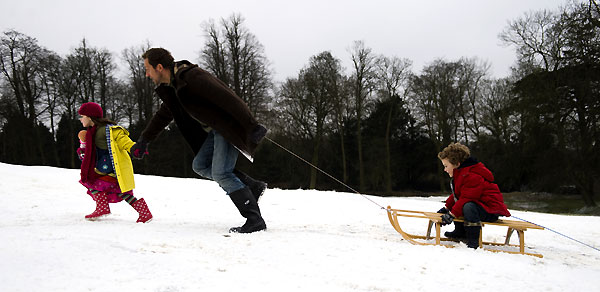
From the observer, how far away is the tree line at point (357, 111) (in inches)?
892

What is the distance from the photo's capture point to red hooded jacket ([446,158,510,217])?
4.08 meters

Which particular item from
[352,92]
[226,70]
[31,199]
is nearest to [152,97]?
[226,70]

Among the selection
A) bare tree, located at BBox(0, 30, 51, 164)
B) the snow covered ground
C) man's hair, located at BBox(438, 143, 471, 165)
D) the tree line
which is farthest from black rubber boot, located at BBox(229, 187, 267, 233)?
bare tree, located at BBox(0, 30, 51, 164)

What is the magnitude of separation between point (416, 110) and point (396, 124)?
2.65 metres

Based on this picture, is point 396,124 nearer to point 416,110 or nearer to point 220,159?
point 416,110

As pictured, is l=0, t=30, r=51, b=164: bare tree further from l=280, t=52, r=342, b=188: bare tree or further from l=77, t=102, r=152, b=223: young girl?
l=77, t=102, r=152, b=223: young girl

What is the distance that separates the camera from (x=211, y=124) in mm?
3746

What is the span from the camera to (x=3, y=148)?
33.0m

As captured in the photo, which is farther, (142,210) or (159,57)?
(142,210)

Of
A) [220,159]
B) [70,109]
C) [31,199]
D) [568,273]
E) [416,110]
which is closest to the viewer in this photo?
[568,273]

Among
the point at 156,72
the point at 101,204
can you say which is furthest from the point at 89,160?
the point at 156,72

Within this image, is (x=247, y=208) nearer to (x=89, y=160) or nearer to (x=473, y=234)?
(x=89, y=160)

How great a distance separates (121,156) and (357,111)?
2802 cm

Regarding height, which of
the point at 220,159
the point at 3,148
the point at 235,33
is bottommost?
the point at 220,159
